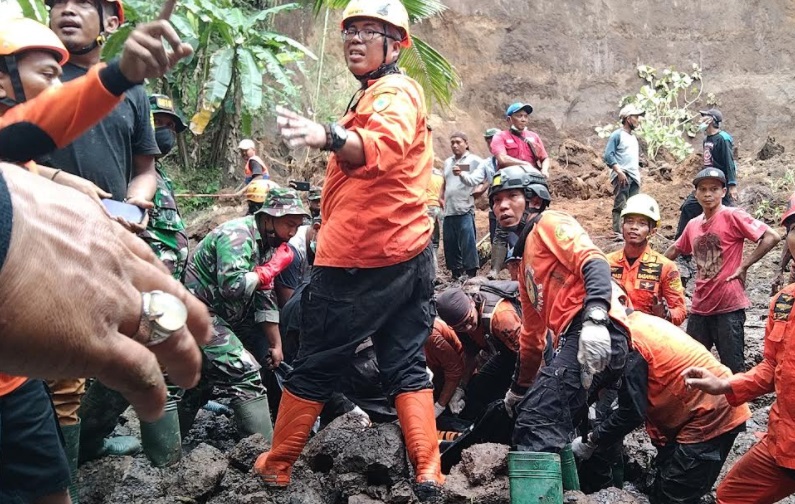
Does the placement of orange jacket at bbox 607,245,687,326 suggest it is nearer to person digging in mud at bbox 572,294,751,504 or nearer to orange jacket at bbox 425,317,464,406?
orange jacket at bbox 425,317,464,406

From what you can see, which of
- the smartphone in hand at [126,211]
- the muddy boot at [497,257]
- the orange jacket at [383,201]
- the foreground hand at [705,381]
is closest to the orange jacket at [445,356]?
the orange jacket at [383,201]

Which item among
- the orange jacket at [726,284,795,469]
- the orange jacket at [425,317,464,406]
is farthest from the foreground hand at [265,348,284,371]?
the orange jacket at [726,284,795,469]

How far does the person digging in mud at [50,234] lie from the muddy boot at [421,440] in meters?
1.64

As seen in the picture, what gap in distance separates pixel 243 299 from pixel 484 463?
1984mm

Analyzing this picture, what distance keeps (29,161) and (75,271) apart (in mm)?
1768

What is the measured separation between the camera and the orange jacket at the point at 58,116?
2.53m

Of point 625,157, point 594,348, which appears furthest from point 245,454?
point 625,157

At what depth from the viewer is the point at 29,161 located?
271 cm

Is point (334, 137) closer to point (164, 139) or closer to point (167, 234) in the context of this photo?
point (167, 234)

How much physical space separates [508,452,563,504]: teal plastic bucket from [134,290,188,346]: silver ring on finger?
2.60 m

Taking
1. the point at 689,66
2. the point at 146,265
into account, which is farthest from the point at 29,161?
the point at 689,66

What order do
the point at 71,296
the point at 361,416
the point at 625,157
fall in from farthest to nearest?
the point at 625,157 → the point at 361,416 → the point at 71,296

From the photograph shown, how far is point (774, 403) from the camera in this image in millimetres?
3971

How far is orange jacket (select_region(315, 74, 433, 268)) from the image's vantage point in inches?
143
